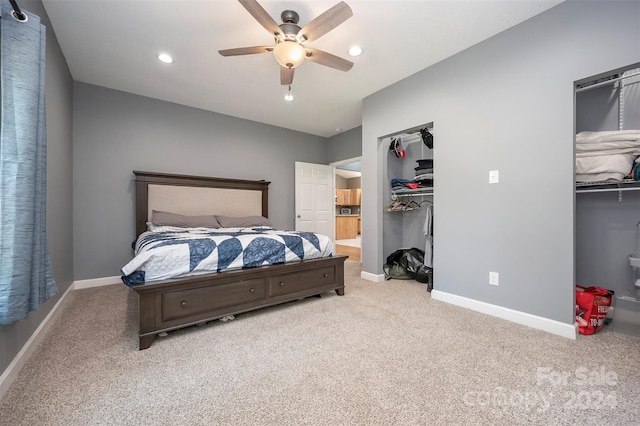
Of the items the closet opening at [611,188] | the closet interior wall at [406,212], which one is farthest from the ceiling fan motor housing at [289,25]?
the closet opening at [611,188]

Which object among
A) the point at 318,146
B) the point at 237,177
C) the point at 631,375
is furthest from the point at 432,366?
the point at 318,146

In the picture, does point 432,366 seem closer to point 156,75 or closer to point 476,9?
point 476,9

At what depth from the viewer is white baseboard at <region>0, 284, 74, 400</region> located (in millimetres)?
1370

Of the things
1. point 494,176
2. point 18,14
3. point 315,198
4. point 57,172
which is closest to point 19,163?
point 18,14

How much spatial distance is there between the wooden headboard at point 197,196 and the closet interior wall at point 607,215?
4.07m

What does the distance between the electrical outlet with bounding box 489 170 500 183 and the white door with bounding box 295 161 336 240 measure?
3381 millimetres

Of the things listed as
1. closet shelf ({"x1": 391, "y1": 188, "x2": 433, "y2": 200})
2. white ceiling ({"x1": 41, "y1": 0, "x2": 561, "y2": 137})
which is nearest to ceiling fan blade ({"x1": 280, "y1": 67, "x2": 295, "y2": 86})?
white ceiling ({"x1": 41, "y1": 0, "x2": 561, "y2": 137})

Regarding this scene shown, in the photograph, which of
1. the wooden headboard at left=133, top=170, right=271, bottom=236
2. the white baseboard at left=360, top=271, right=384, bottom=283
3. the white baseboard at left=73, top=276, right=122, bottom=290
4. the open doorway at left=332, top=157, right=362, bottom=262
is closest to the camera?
the white baseboard at left=73, top=276, right=122, bottom=290

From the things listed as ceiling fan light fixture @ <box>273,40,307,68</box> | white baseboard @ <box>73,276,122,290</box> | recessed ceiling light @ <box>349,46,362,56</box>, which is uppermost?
recessed ceiling light @ <box>349,46,362,56</box>

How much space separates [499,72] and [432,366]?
8.29ft

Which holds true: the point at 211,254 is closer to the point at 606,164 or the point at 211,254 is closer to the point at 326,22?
the point at 326,22

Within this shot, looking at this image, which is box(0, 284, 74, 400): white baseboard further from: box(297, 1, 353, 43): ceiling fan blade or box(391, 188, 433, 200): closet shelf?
box(391, 188, 433, 200): closet shelf

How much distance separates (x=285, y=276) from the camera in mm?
2551

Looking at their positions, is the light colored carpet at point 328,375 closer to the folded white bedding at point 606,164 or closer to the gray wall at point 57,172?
the gray wall at point 57,172
